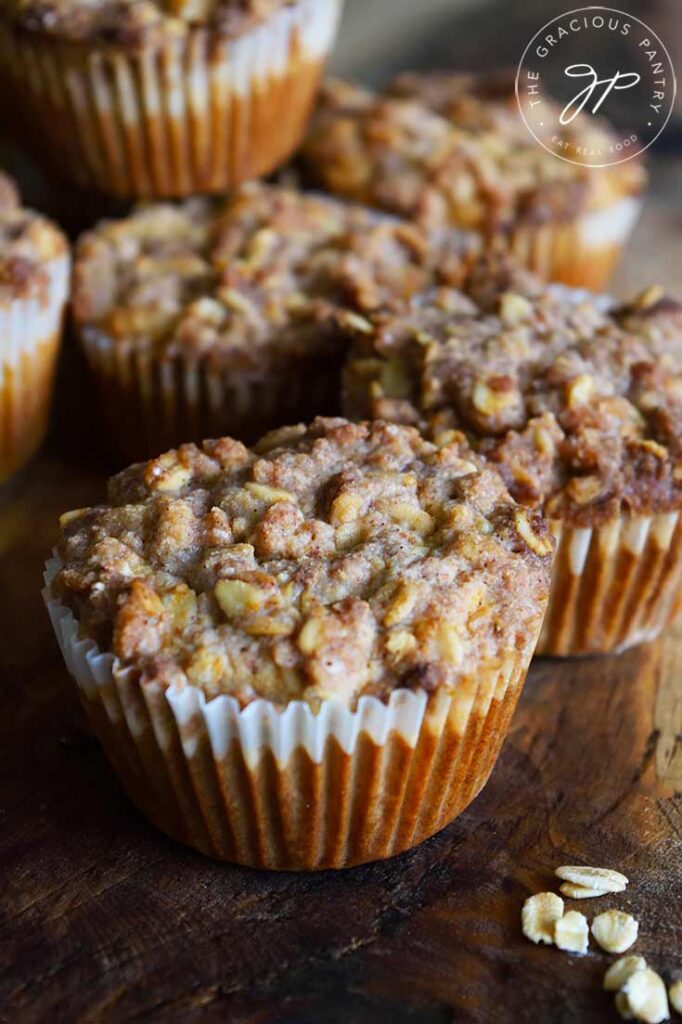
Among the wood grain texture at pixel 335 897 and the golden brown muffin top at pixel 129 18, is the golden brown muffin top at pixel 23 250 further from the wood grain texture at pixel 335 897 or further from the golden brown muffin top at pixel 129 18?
the wood grain texture at pixel 335 897

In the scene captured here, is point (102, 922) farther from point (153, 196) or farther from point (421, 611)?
point (153, 196)

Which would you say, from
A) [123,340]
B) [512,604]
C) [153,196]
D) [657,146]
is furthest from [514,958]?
[657,146]

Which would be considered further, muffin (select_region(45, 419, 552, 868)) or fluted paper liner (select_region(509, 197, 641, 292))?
fluted paper liner (select_region(509, 197, 641, 292))

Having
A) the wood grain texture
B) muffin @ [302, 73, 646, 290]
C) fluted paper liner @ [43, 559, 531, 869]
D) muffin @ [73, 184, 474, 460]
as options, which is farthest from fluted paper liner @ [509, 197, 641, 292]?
fluted paper liner @ [43, 559, 531, 869]

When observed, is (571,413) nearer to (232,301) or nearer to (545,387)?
(545,387)

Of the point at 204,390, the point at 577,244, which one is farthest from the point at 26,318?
the point at 577,244

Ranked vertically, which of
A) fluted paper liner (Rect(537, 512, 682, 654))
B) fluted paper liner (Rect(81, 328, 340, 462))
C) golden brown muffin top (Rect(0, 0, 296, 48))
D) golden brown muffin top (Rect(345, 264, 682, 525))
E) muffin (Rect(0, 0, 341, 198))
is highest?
golden brown muffin top (Rect(0, 0, 296, 48))

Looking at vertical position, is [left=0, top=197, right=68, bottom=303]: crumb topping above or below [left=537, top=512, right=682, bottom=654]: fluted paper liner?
above

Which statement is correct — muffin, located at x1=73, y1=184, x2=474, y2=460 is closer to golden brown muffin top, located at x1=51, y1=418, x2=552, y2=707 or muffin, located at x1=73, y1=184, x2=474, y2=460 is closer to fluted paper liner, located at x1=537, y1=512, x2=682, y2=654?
golden brown muffin top, located at x1=51, y1=418, x2=552, y2=707
